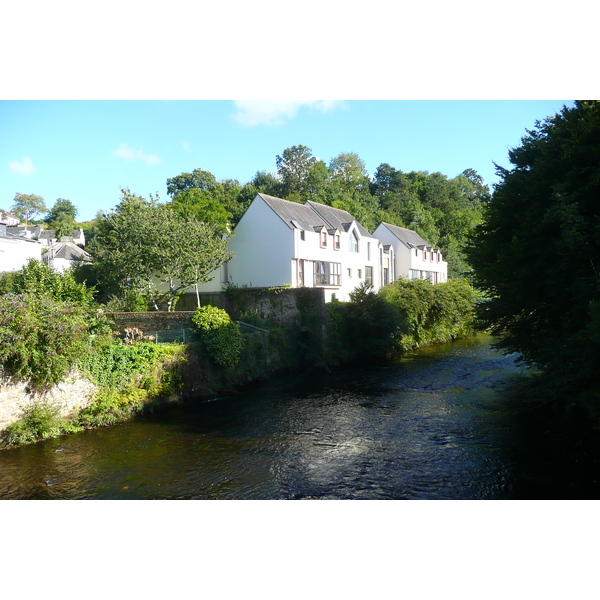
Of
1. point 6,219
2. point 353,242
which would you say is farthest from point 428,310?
point 6,219

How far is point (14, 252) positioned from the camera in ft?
109

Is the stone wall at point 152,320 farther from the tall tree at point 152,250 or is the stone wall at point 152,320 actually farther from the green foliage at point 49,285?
the tall tree at point 152,250

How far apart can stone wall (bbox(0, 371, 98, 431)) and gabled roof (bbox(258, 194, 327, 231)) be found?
20692 mm

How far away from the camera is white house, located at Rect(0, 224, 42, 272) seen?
31906 mm

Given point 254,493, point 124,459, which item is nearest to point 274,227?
point 124,459

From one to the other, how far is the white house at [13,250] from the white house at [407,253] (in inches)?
1426

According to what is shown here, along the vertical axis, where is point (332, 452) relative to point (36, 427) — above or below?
below

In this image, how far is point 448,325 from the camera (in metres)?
37.5

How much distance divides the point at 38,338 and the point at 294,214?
25.0 meters

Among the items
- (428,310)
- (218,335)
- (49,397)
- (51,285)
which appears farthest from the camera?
(428,310)

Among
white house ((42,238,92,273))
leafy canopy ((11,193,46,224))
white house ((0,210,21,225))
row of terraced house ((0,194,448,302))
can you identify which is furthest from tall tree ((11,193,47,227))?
row of terraced house ((0,194,448,302))

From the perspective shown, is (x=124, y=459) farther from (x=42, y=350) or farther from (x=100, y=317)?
(x=100, y=317)

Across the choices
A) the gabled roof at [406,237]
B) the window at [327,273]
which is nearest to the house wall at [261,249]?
the window at [327,273]

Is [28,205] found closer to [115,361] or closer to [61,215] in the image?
[61,215]
